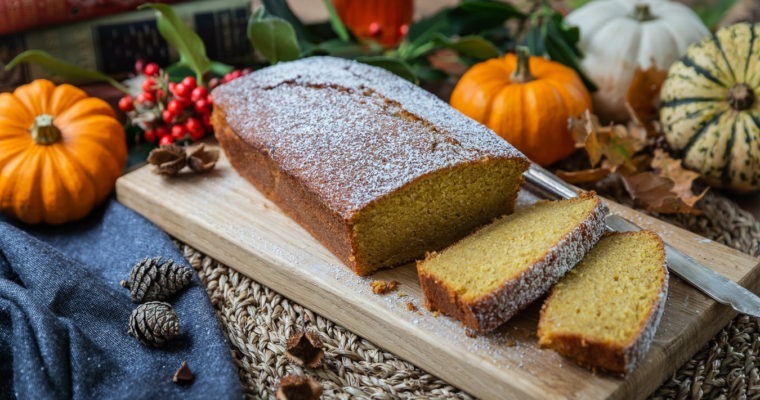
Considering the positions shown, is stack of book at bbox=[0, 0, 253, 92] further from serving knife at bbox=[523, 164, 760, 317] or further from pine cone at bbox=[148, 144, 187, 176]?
serving knife at bbox=[523, 164, 760, 317]

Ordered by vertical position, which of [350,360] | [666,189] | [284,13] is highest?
[284,13]

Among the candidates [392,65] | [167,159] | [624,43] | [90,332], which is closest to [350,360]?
[90,332]

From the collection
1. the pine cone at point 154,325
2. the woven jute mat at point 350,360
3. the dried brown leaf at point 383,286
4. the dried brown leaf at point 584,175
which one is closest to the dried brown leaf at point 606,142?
the dried brown leaf at point 584,175

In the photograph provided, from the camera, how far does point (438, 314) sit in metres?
2.56

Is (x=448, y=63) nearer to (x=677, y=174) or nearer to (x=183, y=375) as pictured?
(x=677, y=174)

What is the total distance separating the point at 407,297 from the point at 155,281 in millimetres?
919

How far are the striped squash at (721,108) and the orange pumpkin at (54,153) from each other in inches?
98.5

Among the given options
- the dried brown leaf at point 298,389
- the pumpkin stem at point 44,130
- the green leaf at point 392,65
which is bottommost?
the dried brown leaf at point 298,389

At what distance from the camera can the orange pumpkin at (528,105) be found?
354cm

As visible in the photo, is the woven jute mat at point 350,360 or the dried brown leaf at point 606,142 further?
the dried brown leaf at point 606,142

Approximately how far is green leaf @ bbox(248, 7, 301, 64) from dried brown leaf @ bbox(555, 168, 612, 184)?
1.41 meters

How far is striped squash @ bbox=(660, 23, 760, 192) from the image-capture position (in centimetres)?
334

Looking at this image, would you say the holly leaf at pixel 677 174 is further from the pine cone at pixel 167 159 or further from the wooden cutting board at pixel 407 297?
the pine cone at pixel 167 159

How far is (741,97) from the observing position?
3311mm
